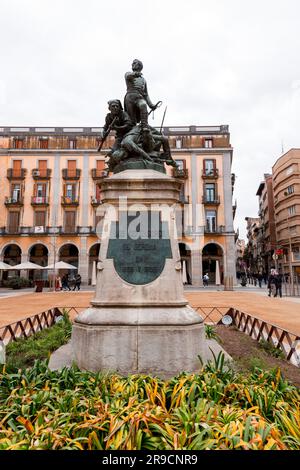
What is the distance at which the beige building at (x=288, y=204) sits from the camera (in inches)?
1924

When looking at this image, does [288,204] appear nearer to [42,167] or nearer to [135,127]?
[42,167]

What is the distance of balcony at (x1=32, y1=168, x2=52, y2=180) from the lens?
39.8 meters

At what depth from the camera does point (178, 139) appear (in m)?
40.6

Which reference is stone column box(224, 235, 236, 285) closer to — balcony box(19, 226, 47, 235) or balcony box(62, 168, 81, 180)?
balcony box(62, 168, 81, 180)

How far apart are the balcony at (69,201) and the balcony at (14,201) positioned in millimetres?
4912

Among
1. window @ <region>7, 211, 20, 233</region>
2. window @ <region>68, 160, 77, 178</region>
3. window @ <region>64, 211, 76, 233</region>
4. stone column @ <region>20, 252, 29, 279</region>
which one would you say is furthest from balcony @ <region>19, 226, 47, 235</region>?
window @ <region>68, 160, 77, 178</region>

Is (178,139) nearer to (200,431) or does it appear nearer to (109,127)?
(109,127)

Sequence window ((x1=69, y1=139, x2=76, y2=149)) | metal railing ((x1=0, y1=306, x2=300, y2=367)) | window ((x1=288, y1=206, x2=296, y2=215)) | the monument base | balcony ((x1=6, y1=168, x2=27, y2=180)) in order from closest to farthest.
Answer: the monument base, metal railing ((x1=0, y1=306, x2=300, y2=367)), balcony ((x1=6, y1=168, x2=27, y2=180)), window ((x1=69, y1=139, x2=76, y2=149)), window ((x1=288, y1=206, x2=296, y2=215))

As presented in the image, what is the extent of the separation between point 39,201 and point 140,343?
37609 millimetres

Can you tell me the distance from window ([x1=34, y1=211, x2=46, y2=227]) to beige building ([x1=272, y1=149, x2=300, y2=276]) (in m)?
33.0

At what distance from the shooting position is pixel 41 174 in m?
40.1

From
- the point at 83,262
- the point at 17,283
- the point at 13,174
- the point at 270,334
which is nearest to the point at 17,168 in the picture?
the point at 13,174

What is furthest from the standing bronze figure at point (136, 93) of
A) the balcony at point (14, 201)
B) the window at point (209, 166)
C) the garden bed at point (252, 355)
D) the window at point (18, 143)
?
the window at point (18, 143)
